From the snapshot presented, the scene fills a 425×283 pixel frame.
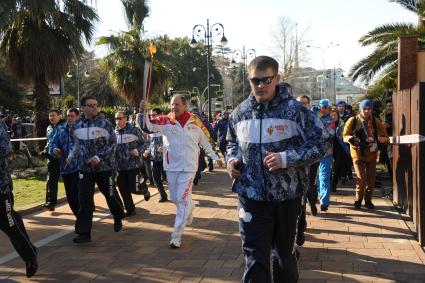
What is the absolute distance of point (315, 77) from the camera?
94.2m

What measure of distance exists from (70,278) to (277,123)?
3.01 meters

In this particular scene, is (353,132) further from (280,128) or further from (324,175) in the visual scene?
(280,128)

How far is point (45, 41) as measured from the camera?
16438mm

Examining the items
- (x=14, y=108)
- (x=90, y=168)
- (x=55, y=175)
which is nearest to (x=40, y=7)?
(x=55, y=175)

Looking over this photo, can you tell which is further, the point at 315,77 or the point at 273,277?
the point at 315,77

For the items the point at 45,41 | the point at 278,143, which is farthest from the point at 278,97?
the point at 45,41

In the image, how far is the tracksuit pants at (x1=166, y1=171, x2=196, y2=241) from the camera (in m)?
6.84

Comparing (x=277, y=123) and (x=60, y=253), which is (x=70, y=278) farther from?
(x=277, y=123)

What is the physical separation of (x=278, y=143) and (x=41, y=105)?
15.3 metres

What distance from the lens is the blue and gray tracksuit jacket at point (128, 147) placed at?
9.37m

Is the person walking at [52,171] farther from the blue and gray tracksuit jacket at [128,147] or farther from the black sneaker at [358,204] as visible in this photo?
the black sneaker at [358,204]

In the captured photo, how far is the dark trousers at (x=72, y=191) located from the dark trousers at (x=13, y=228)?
234cm

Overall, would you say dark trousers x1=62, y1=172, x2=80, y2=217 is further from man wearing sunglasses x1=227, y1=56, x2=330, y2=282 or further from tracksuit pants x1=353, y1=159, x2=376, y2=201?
man wearing sunglasses x1=227, y1=56, x2=330, y2=282

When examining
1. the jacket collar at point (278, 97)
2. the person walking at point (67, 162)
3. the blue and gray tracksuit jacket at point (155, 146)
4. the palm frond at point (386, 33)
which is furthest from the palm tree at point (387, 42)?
the jacket collar at point (278, 97)
